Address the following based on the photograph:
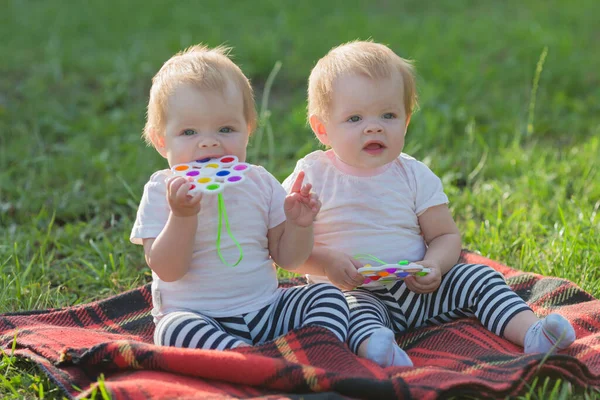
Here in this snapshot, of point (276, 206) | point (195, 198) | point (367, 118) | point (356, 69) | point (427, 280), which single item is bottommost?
point (427, 280)

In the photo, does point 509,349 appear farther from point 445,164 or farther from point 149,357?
point 445,164

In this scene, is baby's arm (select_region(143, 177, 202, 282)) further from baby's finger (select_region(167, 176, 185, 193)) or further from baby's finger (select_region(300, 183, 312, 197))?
baby's finger (select_region(300, 183, 312, 197))

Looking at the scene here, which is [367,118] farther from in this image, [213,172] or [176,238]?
[176,238]

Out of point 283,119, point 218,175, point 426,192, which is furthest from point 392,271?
point 283,119

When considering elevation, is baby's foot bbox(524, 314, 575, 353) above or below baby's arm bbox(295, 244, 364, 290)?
below

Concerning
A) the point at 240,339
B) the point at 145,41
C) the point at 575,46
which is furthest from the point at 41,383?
the point at 575,46

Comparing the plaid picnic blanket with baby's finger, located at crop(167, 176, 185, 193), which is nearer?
the plaid picnic blanket

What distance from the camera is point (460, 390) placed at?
6.31ft

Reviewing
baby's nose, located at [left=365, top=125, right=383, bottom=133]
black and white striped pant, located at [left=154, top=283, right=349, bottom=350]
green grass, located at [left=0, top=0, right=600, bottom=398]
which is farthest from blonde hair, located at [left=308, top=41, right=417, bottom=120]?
green grass, located at [left=0, top=0, right=600, bottom=398]

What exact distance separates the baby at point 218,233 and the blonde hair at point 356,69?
243 millimetres

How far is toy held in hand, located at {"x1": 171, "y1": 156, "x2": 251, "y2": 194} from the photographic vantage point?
2.13 meters

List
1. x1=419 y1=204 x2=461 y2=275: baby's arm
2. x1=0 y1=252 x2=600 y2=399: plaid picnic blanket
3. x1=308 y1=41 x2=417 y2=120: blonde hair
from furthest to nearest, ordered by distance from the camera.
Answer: x1=419 y1=204 x2=461 y2=275: baby's arm < x1=308 y1=41 x2=417 y2=120: blonde hair < x1=0 y1=252 x2=600 y2=399: plaid picnic blanket

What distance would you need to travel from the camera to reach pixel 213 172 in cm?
221

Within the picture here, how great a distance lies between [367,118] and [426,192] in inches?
13.3
